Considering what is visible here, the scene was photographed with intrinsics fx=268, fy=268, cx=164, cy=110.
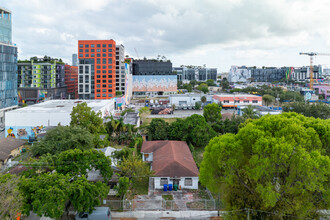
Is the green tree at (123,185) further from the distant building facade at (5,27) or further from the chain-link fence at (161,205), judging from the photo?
the distant building facade at (5,27)

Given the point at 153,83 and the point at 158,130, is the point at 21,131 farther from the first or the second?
the point at 153,83

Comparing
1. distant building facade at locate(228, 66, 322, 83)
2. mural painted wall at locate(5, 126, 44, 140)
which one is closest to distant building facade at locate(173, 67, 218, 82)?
distant building facade at locate(228, 66, 322, 83)

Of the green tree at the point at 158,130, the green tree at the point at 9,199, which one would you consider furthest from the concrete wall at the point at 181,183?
the green tree at the point at 158,130

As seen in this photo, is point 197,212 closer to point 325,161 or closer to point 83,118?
point 325,161

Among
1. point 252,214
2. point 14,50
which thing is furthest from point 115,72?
point 252,214

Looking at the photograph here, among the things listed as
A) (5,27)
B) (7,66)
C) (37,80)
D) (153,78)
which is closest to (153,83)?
(153,78)

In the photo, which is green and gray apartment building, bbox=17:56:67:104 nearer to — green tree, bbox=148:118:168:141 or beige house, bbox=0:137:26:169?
beige house, bbox=0:137:26:169
